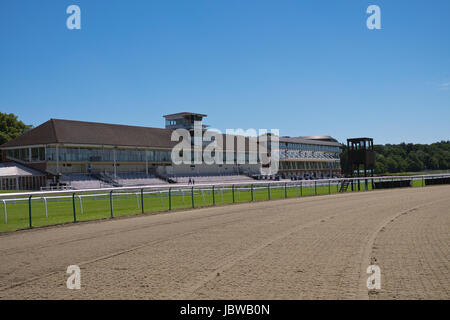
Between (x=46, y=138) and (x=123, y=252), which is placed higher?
(x=46, y=138)

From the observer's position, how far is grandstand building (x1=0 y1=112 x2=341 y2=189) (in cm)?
4212

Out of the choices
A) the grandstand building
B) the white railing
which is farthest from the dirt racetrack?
the grandstand building

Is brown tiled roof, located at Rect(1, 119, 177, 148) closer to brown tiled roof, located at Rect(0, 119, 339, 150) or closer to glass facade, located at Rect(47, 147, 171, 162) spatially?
brown tiled roof, located at Rect(0, 119, 339, 150)

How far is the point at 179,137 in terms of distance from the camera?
196 ft

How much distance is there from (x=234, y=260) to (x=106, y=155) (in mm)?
42881

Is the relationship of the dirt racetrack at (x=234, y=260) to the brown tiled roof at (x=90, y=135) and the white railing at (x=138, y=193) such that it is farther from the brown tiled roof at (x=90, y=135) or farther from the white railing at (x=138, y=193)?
the brown tiled roof at (x=90, y=135)

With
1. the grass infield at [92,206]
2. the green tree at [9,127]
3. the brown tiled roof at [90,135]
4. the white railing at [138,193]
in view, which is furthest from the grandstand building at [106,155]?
the grass infield at [92,206]

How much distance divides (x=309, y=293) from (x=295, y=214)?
925 cm

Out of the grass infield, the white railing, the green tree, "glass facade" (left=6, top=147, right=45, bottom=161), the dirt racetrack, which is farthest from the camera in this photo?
the green tree

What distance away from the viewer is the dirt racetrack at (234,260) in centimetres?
497

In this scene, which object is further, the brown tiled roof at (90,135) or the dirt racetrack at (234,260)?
the brown tiled roof at (90,135)

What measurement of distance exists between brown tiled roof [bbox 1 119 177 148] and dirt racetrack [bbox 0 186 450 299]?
3478 cm
